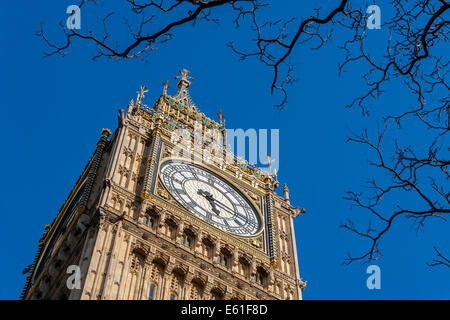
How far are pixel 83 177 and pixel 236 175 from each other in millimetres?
9313

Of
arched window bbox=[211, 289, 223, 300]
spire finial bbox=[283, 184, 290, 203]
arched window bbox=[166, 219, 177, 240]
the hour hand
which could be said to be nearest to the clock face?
the hour hand

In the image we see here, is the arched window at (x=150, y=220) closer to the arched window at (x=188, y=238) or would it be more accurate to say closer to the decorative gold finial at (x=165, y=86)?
the arched window at (x=188, y=238)

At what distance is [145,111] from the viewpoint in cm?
4531

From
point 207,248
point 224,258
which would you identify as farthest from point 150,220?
point 224,258

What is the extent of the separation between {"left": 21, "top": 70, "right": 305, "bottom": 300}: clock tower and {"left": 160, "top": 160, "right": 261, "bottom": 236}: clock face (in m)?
0.08

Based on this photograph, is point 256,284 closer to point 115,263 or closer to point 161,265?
point 161,265

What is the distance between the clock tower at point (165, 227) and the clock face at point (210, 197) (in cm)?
8

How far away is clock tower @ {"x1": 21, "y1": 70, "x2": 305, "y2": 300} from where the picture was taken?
2984 cm

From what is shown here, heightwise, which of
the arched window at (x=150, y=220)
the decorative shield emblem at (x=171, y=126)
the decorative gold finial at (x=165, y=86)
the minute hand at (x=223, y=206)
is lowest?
the arched window at (x=150, y=220)

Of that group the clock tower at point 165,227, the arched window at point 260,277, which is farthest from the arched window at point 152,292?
the arched window at point 260,277

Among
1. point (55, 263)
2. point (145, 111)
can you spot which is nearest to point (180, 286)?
point (55, 263)

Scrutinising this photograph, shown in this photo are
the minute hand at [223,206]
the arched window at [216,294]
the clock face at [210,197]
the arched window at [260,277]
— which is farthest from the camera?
the minute hand at [223,206]

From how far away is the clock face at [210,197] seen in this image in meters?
36.0

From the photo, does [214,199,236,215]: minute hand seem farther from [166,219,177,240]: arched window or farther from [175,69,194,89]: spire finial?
[175,69,194,89]: spire finial
